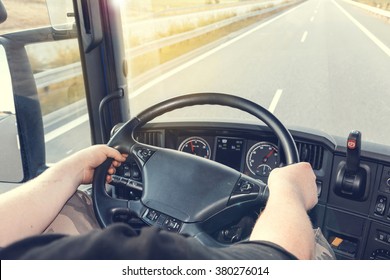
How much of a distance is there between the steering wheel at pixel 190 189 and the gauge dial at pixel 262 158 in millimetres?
673

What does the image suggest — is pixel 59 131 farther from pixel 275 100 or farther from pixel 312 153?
pixel 275 100

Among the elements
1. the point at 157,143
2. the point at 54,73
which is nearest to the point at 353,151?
the point at 157,143

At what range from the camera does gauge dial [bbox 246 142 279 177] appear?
92.3 inches

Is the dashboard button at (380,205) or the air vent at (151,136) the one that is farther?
the air vent at (151,136)

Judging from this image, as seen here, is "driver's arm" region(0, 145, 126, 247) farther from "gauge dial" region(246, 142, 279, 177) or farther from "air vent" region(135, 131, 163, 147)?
"gauge dial" region(246, 142, 279, 177)

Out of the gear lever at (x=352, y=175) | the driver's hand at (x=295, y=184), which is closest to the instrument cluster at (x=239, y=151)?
the gear lever at (x=352, y=175)

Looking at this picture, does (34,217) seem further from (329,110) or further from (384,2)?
(384,2)

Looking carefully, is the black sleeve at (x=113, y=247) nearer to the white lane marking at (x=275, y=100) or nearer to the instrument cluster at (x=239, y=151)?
the instrument cluster at (x=239, y=151)

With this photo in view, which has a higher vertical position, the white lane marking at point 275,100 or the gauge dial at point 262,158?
the gauge dial at point 262,158

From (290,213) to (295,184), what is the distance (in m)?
0.20

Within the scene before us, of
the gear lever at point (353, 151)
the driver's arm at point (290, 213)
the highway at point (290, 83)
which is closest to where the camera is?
the driver's arm at point (290, 213)

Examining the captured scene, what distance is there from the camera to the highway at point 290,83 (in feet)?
16.8

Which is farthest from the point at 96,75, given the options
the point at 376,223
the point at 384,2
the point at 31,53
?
the point at 384,2

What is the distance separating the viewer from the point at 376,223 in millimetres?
2268
